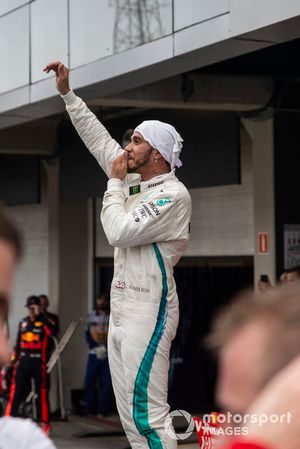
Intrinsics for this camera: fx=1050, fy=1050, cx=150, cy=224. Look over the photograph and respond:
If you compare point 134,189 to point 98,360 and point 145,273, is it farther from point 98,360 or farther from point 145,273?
point 98,360

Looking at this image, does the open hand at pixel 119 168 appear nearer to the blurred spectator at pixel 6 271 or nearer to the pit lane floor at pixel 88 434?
the blurred spectator at pixel 6 271

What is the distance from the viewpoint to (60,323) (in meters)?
16.7

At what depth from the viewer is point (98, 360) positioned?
15469 millimetres

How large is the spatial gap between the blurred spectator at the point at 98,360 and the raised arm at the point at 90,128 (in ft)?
31.9

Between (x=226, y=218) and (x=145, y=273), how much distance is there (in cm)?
867

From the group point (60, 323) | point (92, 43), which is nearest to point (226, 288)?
point (60, 323)

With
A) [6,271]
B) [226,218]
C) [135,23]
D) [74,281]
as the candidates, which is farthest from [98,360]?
[6,271]

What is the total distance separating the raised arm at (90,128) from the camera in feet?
18.6

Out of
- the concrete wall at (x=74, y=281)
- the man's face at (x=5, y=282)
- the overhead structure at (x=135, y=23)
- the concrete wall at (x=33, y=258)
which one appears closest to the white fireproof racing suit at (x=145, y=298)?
the man's face at (x=5, y=282)

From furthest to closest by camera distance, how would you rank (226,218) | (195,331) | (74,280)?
(74,280) → (195,331) → (226,218)

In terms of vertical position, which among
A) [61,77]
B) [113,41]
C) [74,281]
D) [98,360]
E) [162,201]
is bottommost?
[98,360]

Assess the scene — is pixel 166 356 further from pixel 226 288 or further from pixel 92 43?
pixel 226 288

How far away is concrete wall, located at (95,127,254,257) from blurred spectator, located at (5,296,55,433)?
2.37 metres

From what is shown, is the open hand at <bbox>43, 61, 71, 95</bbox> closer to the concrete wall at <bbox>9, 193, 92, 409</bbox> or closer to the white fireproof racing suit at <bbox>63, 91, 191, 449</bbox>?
the white fireproof racing suit at <bbox>63, 91, 191, 449</bbox>
